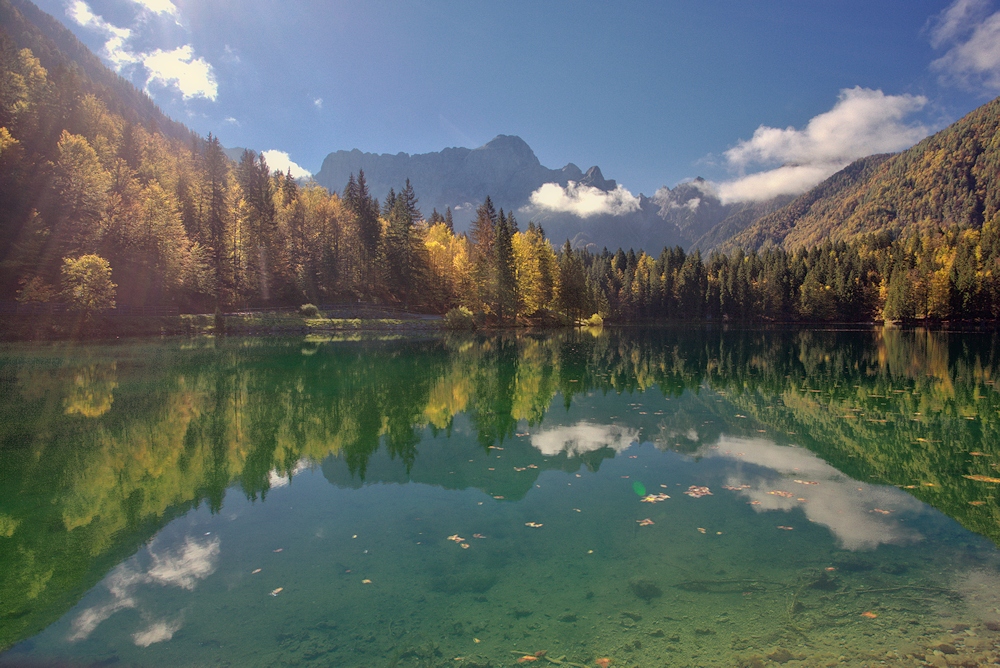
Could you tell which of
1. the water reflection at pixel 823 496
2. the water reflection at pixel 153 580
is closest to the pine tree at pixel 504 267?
the water reflection at pixel 823 496

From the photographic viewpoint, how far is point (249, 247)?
72312 mm

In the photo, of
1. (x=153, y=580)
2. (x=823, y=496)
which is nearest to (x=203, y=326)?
(x=153, y=580)

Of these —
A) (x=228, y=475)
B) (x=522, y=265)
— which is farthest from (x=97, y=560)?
(x=522, y=265)

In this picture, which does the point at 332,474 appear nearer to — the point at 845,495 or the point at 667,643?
the point at 667,643

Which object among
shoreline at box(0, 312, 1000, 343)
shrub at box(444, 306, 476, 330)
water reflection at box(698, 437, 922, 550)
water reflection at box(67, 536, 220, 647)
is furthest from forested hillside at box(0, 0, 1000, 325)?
water reflection at box(698, 437, 922, 550)

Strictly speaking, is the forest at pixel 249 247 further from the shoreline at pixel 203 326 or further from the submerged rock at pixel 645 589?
the submerged rock at pixel 645 589

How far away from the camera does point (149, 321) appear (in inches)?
2105

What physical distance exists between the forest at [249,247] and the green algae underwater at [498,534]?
46.2m

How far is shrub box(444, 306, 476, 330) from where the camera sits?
6631 centimetres

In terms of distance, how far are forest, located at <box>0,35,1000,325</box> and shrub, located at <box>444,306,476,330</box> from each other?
63 centimetres

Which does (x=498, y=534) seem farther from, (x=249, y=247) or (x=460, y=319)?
(x=249, y=247)

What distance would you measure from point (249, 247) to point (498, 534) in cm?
7624

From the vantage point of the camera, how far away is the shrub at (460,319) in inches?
2611

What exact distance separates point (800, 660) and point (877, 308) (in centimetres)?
13194
